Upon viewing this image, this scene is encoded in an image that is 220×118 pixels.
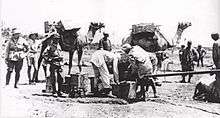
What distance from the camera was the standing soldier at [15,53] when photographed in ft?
18.3

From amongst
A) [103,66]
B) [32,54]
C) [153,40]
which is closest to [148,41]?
[153,40]

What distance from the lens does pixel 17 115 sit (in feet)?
17.8

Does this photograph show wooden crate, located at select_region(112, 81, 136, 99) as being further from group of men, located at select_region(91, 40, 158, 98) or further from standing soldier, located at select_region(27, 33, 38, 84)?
standing soldier, located at select_region(27, 33, 38, 84)

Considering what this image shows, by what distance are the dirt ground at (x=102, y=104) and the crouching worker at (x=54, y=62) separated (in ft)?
0.32

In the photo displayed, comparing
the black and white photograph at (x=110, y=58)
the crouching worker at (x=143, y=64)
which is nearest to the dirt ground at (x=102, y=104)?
the black and white photograph at (x=110, y=58)

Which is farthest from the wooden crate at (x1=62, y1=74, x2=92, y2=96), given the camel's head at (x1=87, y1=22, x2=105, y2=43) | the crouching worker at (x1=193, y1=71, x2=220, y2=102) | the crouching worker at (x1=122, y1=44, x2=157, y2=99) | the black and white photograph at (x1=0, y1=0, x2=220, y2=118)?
the crouching worker at (x1=193, y1=71, x2=220, y2=102)

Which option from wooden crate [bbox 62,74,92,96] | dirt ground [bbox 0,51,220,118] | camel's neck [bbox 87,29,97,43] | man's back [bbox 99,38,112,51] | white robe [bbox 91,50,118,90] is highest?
camel's neck [bbox 87,29,97,43]

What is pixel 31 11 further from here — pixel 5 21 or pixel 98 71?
pixel 98 71

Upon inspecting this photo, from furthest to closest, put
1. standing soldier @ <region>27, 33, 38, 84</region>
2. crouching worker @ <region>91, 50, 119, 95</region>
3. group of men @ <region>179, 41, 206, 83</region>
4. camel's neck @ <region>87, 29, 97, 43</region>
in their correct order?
standing soldier @ <region>27, 33, 38, 84</region> → camel's neck @ <region>87, 29, 97, 43</region> → crouching worker @ <region>91, 50, 119, 95</region> → group of men @ <region>179, 41, 206, 83</region>

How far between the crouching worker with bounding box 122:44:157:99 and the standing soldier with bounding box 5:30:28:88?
143cm

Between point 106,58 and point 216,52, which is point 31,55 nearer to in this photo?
point 106,58

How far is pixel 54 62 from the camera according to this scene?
5.35 meters

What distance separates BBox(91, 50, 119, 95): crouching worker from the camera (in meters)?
5.10

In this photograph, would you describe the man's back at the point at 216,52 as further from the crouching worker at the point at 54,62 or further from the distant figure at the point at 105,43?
the crouching worker at the point at 54,62
